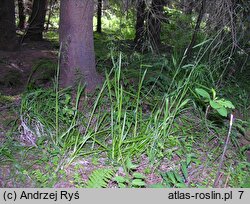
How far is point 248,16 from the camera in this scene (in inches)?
198

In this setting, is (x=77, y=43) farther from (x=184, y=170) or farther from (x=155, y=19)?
(x=184, y=170)

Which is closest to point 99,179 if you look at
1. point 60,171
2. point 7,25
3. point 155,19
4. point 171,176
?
point 60,171

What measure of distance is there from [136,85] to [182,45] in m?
2.04

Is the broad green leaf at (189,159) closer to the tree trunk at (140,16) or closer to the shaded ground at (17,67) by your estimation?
the tree trunk at (140,16)

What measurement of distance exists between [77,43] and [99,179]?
2.44m

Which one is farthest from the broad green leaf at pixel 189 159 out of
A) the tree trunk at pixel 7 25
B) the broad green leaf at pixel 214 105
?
the tree trunk at pixel 7 25

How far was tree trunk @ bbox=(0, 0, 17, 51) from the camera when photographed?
25.2 feet

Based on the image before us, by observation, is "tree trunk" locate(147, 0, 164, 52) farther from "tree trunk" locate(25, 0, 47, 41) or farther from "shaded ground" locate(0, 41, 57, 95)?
"tree trunk" locate(25, 0, 47, 41)

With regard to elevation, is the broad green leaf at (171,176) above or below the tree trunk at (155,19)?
below

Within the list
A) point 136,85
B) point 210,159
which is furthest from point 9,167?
point 136,85

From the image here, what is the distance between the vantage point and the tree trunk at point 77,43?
4.55m

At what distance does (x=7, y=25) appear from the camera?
25.5 feet

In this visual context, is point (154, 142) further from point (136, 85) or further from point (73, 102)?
point (136, 85)

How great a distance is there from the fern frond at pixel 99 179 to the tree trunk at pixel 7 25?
19.2ft
